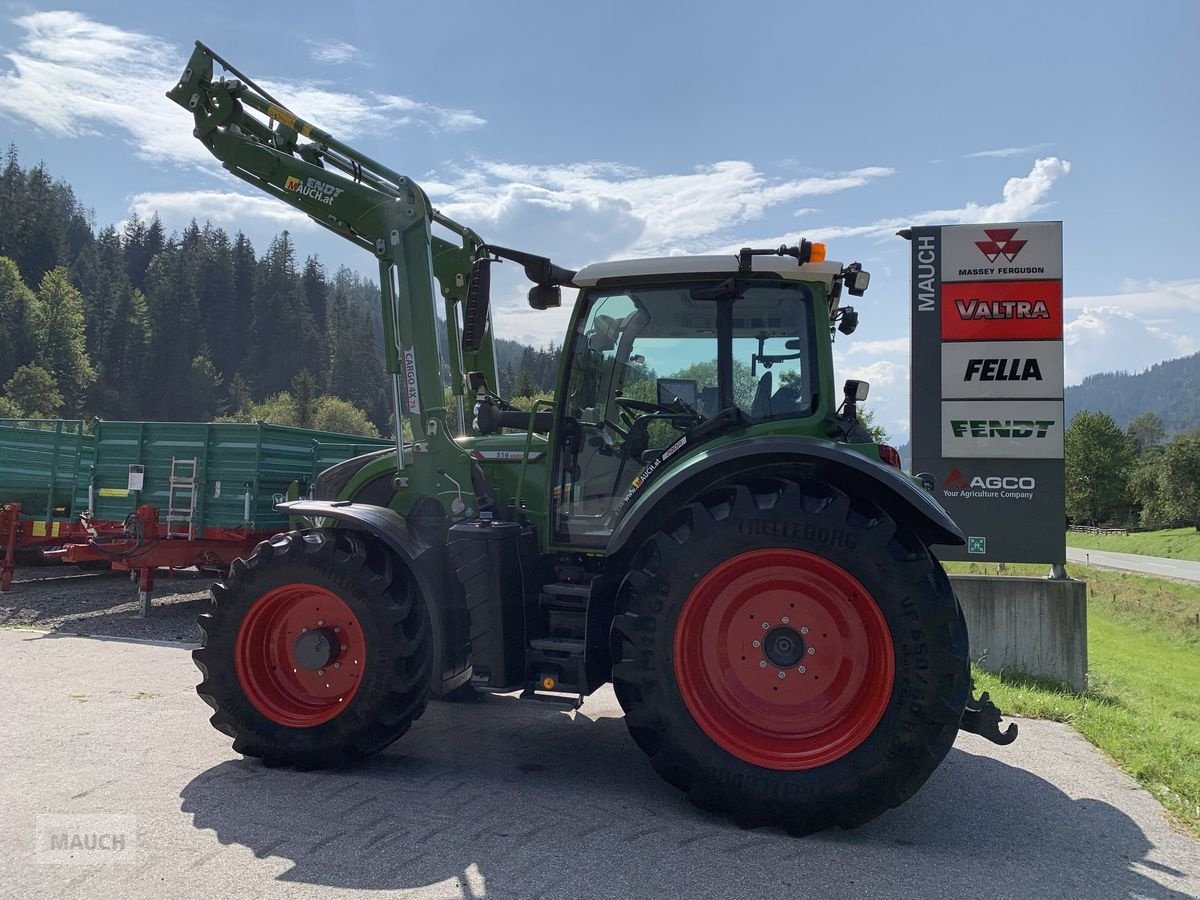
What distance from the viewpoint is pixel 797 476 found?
4.43 meters

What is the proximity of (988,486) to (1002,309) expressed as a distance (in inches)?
71.4

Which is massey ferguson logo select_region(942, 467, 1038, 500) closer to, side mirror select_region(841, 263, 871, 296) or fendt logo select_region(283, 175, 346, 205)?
side mirror select_region(841, 263, 871, 296)

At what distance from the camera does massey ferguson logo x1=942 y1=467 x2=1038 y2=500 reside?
890 centimetres

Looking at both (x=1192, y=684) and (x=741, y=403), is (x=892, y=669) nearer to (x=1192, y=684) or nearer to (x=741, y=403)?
(x=741, y=403)

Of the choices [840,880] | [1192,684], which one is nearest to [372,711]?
[840,880]

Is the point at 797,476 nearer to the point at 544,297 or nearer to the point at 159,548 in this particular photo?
the point at 544,297

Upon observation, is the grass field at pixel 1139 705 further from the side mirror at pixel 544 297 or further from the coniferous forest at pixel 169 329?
the coniferous forest at pixel 169 329

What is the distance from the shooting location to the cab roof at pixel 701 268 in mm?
4660

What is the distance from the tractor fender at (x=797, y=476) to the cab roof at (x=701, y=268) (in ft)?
3.06

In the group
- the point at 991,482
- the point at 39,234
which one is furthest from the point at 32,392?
the point at 991,482

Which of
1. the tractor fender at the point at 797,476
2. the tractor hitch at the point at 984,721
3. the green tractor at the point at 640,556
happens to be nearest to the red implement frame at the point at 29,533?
the green tractor at the point at 640,556

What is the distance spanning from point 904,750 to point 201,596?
1022 centimetres

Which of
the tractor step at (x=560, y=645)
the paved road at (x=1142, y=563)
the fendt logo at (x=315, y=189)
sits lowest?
the paved road at (x=1142, y=563)

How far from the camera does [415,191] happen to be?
18.5 ft
